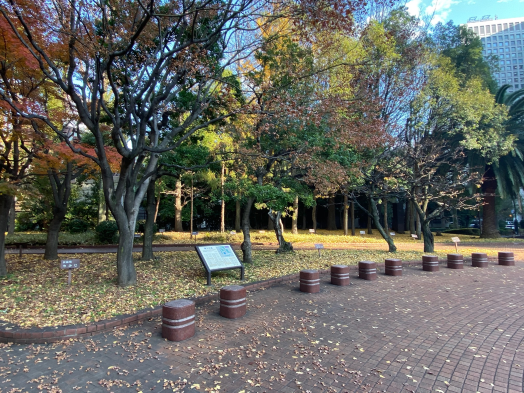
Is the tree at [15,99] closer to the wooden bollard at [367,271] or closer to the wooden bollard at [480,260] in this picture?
the wooden bollard at [367,271]

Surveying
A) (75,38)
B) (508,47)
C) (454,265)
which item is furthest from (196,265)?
(508,47)

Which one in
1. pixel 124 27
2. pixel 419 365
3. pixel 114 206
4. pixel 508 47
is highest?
pixel 508 47

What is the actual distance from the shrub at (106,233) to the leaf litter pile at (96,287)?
5700 millimetres

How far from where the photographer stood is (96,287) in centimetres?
690

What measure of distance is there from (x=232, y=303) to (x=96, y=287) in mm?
3553

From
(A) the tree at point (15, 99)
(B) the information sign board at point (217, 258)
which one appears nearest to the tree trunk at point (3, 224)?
(A) the tree at point (15, 99)

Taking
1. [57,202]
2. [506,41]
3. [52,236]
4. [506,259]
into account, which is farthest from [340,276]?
[506,41]

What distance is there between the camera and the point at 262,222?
34406 mm

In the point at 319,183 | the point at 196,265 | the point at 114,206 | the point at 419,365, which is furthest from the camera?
the point at 319,183

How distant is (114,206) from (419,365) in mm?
6567

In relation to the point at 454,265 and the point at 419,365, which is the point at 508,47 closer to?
the point at 454,265

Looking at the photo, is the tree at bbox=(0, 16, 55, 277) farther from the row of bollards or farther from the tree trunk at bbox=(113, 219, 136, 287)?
the row of bollards

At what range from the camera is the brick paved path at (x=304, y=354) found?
331 cm

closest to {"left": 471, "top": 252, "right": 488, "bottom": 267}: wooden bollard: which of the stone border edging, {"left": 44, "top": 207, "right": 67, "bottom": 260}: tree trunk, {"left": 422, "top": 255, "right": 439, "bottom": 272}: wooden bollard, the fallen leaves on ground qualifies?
{"left": 422, "top": 255, "right": 439, "bottom": 272}: wooden bollard
